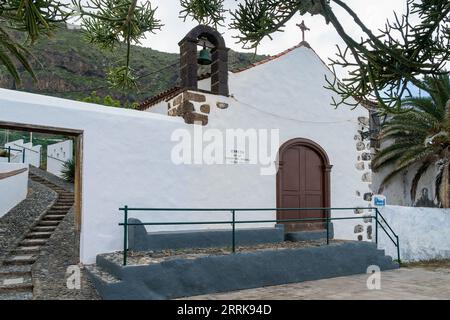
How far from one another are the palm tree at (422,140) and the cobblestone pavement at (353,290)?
5.75m

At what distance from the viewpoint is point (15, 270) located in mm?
5812

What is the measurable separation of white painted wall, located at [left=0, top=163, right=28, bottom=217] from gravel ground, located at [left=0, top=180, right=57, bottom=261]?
14cm

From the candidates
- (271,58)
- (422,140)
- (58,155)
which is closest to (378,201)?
(422,140)

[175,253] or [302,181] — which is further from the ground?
[302,181]

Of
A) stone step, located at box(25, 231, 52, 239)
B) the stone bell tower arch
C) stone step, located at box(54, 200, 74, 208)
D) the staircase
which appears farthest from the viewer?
stone step, located at box(54, 200, 74, 208)

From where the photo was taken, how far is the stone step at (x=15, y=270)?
5.69m

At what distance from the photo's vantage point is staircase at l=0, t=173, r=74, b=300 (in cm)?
517

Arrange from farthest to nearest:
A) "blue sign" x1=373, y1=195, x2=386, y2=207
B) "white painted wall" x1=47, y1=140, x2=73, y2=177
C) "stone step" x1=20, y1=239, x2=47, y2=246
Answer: "white painted wall" x1=47, y1=140, x2=73, y2=177
"blue sign" x1=373, y1=195, x2=386, y2=207
"stone step" x1=20, y1=239, x2=47, y2=246

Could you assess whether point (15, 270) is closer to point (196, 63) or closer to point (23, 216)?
point (23, 216)

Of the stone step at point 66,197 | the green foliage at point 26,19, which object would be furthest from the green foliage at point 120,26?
the stone step at point 66,197

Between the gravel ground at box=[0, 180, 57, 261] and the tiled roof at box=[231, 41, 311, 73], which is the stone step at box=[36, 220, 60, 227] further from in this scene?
the tiled roof at box=[231, 41, 311, 73]

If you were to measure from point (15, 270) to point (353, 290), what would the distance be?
5.32m

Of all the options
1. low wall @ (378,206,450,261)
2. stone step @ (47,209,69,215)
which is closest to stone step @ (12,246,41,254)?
stone step @ (47,209,69,215)

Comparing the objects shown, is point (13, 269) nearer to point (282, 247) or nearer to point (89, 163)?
point (89, 163)
